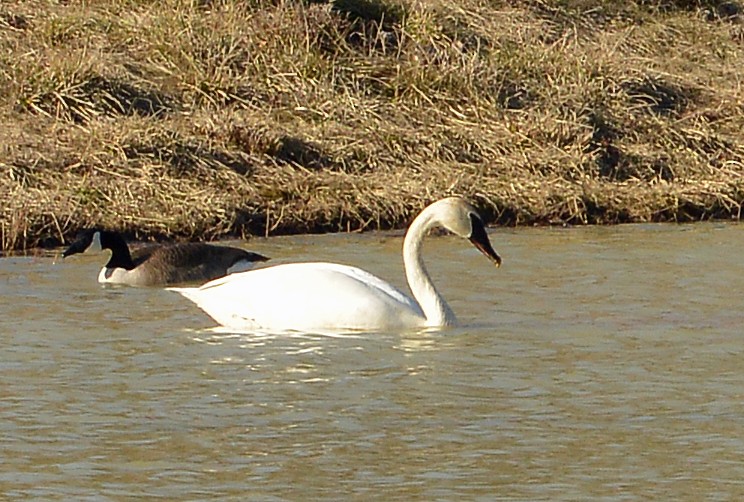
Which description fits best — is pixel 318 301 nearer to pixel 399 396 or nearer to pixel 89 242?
pixel 399 396

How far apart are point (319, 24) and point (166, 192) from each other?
3897 millimetres

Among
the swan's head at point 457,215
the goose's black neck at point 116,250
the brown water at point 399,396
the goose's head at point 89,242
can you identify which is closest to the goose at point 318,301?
the brown water at point 399,396

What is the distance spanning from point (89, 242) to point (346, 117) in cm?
361

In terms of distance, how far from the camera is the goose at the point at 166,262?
35.3ft

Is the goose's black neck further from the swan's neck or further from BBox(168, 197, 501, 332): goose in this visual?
the swan's neck

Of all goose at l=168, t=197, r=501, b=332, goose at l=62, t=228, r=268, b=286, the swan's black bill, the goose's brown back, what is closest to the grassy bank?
goose at l=62, t=228, r=268, b=286

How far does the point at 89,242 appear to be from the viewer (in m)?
11.2

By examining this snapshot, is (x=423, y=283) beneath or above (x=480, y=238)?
beneath

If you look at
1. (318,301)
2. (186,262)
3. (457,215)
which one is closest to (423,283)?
(457,215)

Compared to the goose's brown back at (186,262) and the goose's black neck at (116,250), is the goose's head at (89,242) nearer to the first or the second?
the goose's black neck at (116,250)

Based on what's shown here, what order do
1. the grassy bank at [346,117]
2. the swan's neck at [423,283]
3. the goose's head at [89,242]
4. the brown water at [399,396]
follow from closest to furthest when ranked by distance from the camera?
the brown water at [399,396] < the swan's neck at [423,283] < the goose's head at [89,242] < the grassy bank at [346,117]

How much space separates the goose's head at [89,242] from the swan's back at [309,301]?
82.6 inches

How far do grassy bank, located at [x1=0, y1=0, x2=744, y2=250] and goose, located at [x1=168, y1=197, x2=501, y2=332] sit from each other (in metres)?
2.66

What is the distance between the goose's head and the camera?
1116 cm
